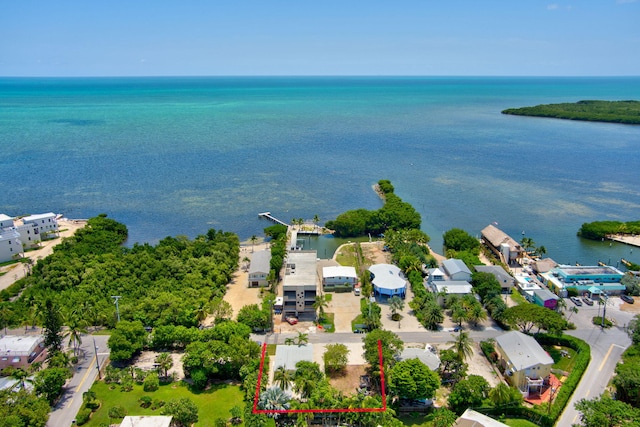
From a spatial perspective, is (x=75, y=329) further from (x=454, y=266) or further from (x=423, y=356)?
(x=454, y=266)

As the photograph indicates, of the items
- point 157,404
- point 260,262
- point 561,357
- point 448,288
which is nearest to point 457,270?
point 448,288

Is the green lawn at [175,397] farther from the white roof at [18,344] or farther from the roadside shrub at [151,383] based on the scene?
the white roof at [18,344]

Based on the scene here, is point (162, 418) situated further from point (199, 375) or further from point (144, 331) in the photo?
point (144, 331)

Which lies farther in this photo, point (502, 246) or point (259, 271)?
point (502, 246)

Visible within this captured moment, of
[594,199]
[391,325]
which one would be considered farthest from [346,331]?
[594,199]

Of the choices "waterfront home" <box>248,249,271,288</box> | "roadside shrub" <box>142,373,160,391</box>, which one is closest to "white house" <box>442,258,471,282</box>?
"waterfront home" <box>248,249,271,288</box>

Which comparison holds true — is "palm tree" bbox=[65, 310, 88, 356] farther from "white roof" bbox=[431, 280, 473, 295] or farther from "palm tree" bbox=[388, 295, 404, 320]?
"white roof" bbox=[431, 280, 473, 295]
